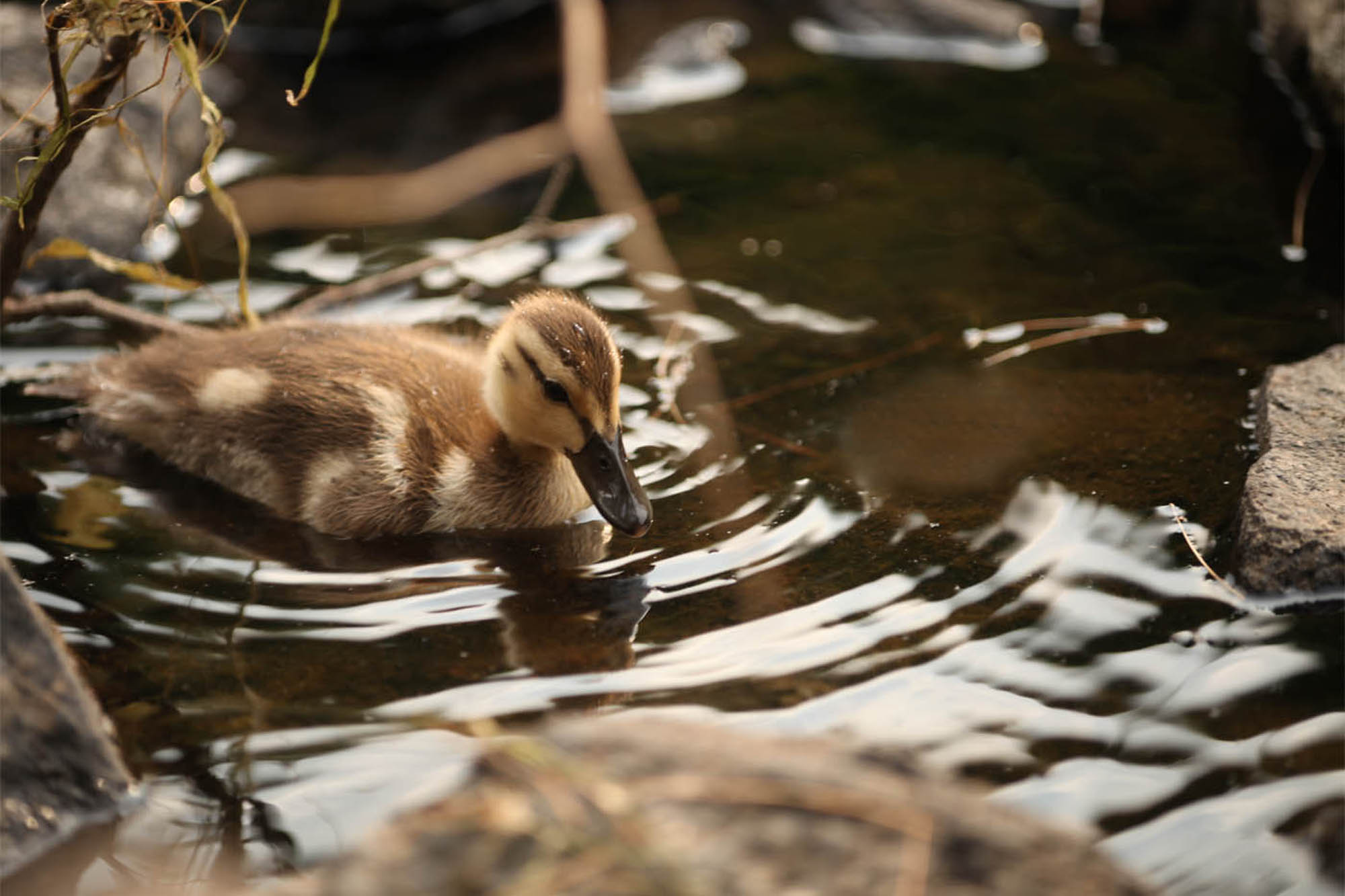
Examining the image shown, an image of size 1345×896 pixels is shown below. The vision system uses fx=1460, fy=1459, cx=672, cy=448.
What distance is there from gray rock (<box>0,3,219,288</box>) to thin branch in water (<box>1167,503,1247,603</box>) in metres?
3.65

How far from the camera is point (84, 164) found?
19.4 feet

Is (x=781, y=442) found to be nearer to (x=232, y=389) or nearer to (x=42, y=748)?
(x=232, y=389)

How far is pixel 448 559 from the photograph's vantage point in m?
3.88

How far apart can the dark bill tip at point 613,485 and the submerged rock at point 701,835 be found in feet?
3.62

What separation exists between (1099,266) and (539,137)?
104 inches

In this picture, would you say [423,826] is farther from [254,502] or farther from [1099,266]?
[1099,266]

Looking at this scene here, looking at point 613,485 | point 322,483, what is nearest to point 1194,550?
point 613,485

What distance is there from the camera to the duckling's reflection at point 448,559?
3.44 meters

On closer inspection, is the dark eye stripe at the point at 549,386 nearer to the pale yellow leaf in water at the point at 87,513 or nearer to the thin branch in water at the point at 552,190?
the pale yellow leaf in water at the point at 87,513

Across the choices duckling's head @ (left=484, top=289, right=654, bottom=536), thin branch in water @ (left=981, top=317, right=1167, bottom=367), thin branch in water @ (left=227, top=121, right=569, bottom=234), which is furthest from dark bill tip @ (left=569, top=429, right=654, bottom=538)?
thin branch in water @ (left=227, top=121, right=569, bottom=234)

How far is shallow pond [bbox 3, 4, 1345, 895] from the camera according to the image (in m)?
2.94

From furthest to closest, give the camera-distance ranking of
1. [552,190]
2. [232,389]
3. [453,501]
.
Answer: [552,190], [232,389], [453,501]

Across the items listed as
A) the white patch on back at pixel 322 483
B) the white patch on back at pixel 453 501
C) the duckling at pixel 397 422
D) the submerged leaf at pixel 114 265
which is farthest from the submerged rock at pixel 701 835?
the submerged leaf at pixel 114 265

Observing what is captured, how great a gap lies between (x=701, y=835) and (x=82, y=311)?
10.9 feet
